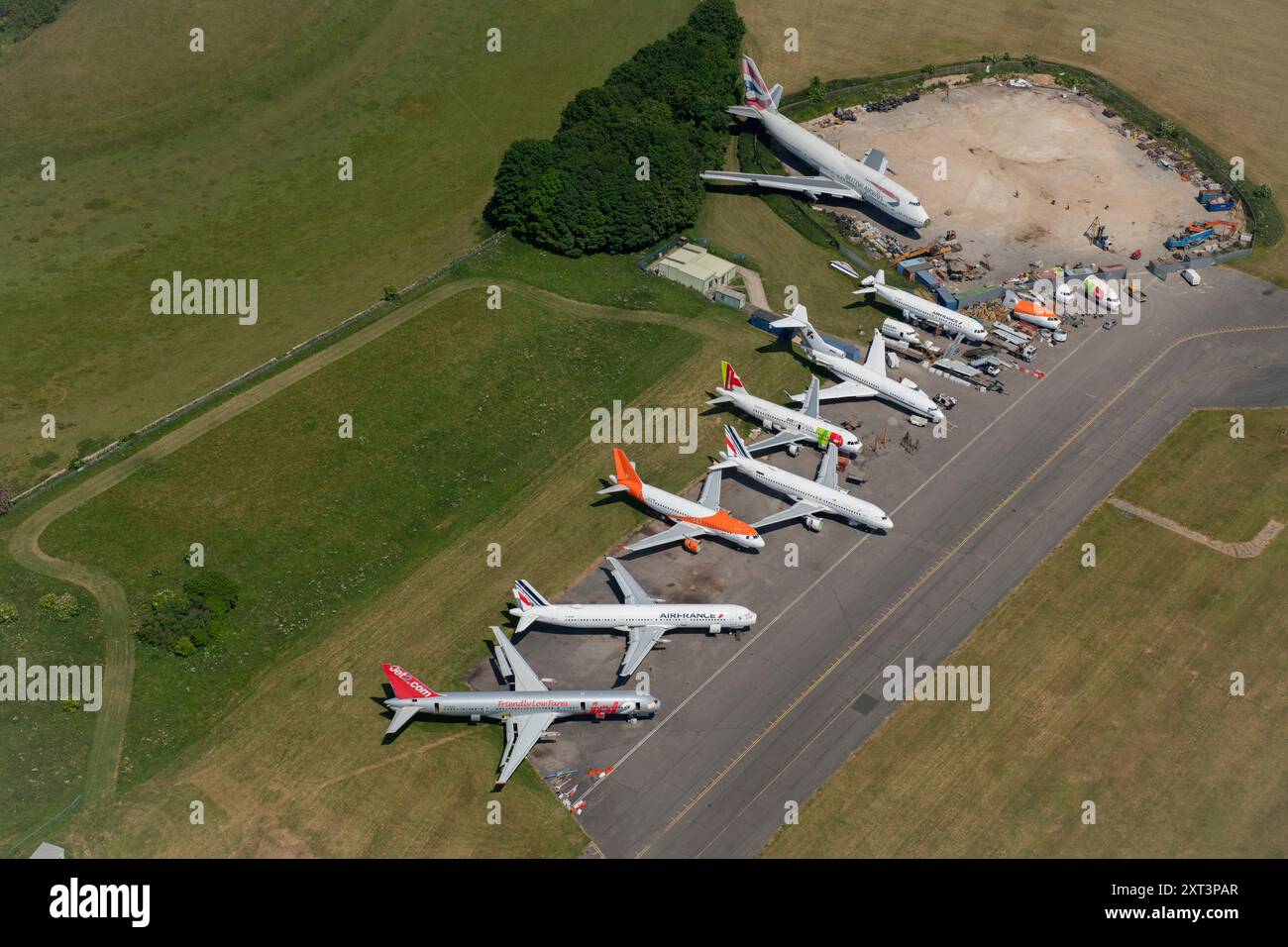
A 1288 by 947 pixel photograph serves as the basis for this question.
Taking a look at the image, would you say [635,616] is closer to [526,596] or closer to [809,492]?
[526,596]

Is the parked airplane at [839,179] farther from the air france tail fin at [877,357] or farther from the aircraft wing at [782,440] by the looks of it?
the aircraft wing at [782,440]

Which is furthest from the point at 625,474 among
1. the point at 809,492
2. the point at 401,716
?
the point at 401,716

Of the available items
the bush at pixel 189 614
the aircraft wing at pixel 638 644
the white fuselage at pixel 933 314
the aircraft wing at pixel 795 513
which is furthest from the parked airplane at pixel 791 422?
the bush at pixel 189 614

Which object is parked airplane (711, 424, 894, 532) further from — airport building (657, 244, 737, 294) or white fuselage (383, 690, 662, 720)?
airport building (657, 244, 737, 294)

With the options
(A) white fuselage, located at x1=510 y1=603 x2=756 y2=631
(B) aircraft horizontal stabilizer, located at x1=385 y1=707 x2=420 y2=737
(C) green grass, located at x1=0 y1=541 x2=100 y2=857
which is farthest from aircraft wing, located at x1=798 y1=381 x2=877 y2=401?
(C) green grass, located at x1=0 y1=541 x2=100 y2=857

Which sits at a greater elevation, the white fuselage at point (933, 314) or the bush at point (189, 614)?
the white fuselage at point (933, 314)
